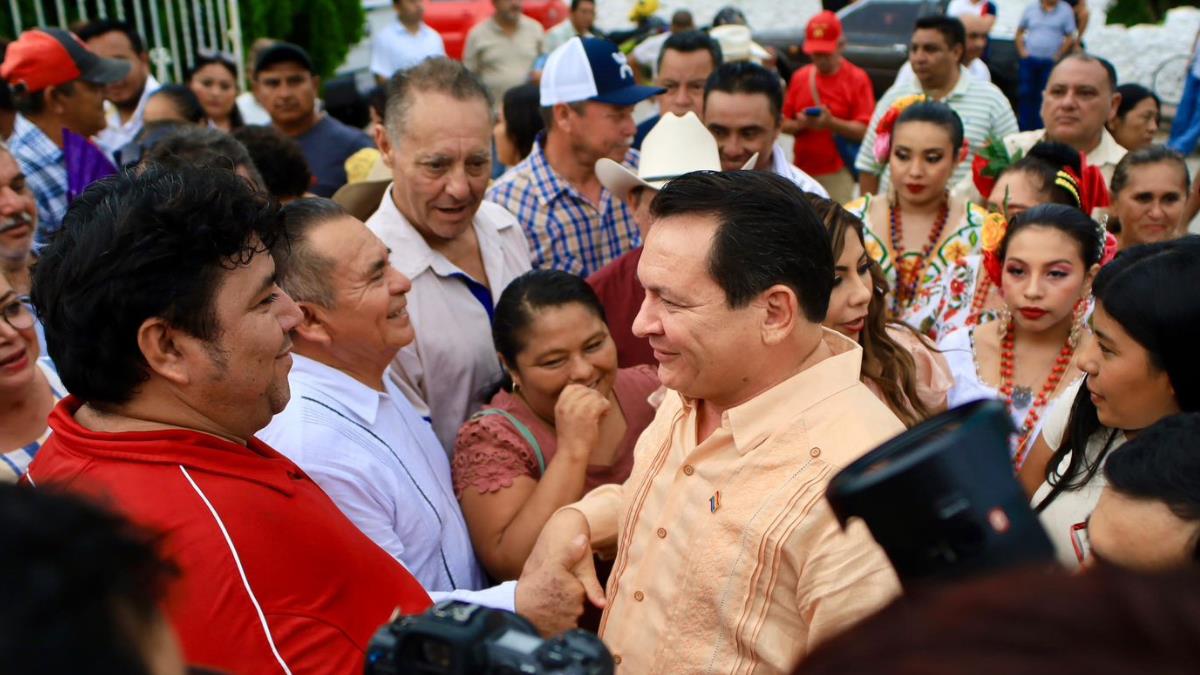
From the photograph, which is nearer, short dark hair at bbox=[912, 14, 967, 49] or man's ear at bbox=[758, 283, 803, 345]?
man's ear at bbox=[758, 283, 803, 345]

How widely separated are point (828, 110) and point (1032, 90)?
3.32m

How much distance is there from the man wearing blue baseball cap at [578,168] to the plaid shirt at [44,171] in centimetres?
207

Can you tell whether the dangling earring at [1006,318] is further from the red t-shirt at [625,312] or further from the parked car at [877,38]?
the parked car at [877,38]

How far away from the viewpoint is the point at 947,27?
22.3 ft

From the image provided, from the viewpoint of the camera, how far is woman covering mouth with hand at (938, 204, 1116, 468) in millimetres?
3449

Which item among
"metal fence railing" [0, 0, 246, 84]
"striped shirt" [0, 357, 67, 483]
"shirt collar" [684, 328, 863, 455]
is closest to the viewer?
"shirt collar" [684, 328, 863, 455]

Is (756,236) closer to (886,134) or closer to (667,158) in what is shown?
(667,158)

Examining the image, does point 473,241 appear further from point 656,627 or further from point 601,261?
point 656,627

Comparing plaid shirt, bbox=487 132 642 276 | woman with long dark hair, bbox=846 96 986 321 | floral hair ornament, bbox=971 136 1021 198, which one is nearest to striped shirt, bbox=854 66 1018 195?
floral hair ornament, bbox=971 136 1021 198

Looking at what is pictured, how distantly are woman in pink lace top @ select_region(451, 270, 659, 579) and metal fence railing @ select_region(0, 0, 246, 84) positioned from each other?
676 centimetres

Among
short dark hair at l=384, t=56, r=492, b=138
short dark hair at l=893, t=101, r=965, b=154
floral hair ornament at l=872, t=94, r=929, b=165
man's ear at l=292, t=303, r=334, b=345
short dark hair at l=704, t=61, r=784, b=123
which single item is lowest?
floral hair ornament at l=872, t=94, r=929, b=165

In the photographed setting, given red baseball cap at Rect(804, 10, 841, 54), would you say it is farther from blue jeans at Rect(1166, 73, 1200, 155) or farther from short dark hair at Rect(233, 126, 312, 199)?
short dark hair at Rect(233, 126, 312, 199)

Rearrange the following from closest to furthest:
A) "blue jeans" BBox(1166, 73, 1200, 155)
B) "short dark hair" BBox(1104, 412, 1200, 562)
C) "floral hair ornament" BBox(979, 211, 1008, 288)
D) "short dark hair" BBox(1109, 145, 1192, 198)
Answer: "short dark hair" BBox(1104, 412, 1200, 562)
"floral hair ornament" BBox(979, 211, 1008, 288)
"short dark hair" BBox(1109, 145, 1192, 198)
"blue jeans" BBox(1166, 73, 1200, 155)

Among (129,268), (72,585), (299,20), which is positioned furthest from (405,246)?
(299,20)
